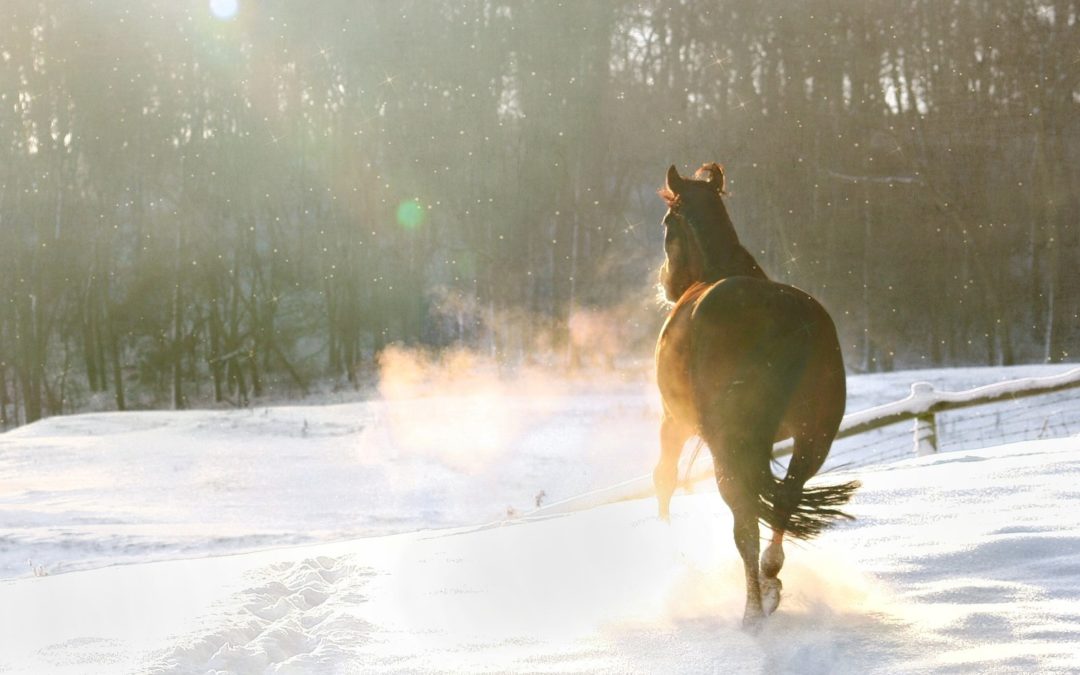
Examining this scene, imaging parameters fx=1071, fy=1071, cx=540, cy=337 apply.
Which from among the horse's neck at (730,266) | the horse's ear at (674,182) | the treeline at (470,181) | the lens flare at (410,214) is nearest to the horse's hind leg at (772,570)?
the horse's neck at (730,266)

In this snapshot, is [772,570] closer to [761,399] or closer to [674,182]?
[761,399]

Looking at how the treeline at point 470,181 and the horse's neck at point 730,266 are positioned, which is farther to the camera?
the treeline at point 470,181

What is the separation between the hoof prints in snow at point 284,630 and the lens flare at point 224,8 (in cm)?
2575

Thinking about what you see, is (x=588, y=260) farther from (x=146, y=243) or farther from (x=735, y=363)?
(x=735, y=363)

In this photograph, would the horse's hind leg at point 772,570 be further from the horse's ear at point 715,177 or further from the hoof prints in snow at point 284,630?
the hoof prints in snow at point 284,630

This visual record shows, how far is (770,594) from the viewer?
4289 millimetres

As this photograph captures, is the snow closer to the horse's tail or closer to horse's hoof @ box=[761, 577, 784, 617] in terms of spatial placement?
horse's hoof @ box=[761, 577, 784, 617]

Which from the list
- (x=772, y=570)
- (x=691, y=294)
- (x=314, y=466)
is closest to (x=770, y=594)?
(x=772, y=570)

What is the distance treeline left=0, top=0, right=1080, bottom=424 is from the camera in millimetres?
26031

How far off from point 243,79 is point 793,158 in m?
14.5

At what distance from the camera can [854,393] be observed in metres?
20.9

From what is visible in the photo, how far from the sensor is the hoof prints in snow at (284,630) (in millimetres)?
4355

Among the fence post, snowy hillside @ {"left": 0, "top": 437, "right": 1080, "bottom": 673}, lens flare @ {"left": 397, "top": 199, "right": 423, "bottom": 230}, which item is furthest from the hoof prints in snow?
lens flare @ {"left": 397, "top": 199, "right": 423, "bottom": 230}

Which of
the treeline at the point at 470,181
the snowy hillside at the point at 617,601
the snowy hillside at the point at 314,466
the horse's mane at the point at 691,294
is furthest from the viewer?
the treeline at the point at 470,181
